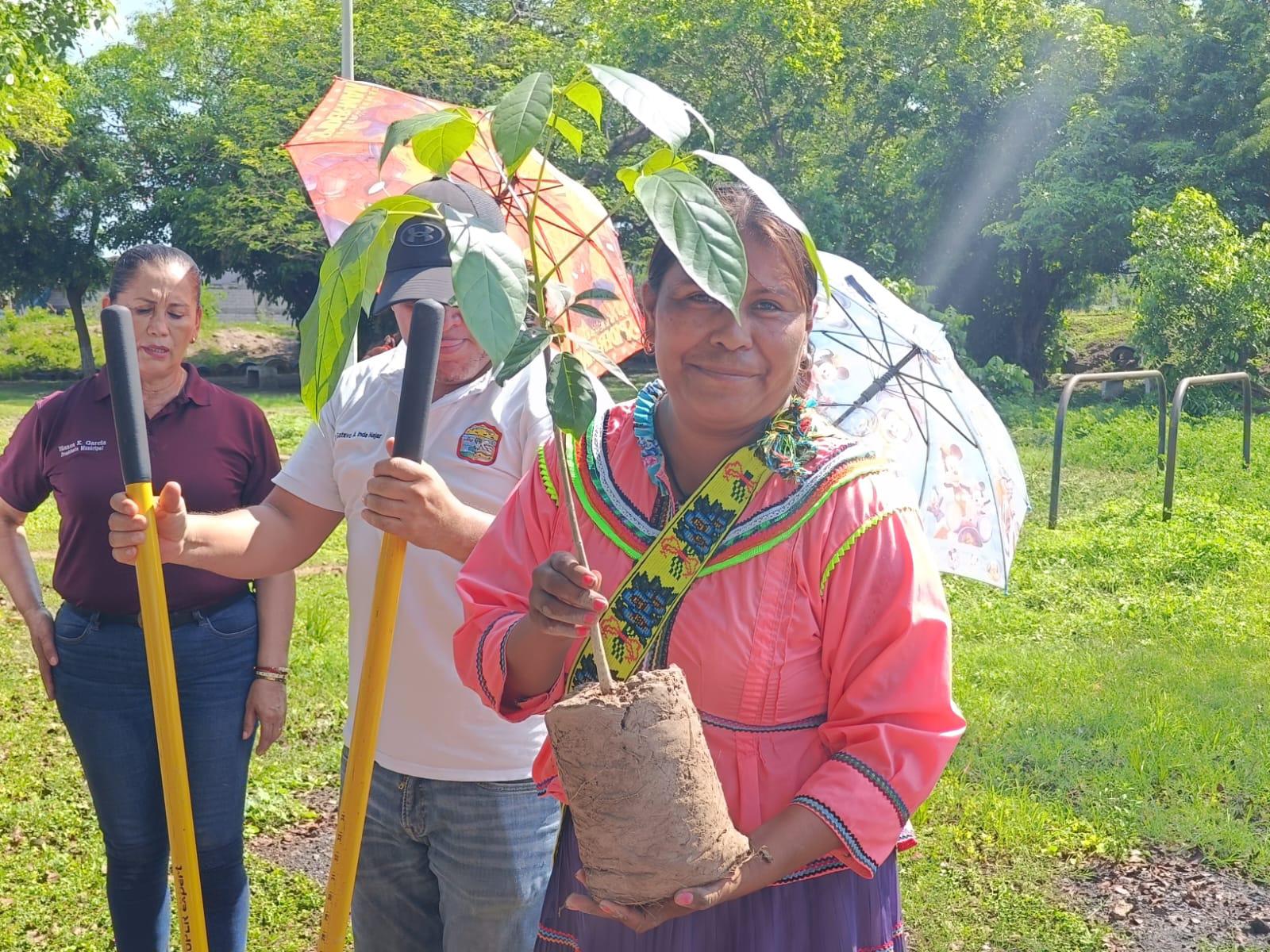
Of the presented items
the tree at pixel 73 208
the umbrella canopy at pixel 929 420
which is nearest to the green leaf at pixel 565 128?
the umbrella canopy at pixel 929 420

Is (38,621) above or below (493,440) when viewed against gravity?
below

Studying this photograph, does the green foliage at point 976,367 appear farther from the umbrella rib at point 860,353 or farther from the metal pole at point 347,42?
the umbrella rib at point 860,353

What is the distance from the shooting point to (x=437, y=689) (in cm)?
242

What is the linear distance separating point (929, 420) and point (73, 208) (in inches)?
1060

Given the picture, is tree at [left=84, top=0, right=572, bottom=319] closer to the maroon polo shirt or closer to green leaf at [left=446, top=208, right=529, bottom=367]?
the maroon polo shirt

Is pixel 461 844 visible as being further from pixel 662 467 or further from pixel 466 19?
pixel 466 19

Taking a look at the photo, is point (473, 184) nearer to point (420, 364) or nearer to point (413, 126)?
point (420, 364)

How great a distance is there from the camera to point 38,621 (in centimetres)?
313

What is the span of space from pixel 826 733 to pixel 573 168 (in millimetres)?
22183

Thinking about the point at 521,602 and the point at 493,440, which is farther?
the point at 493,440

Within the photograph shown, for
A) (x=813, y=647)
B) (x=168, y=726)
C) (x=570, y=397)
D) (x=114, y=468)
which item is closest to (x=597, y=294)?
(x=570, y=397)

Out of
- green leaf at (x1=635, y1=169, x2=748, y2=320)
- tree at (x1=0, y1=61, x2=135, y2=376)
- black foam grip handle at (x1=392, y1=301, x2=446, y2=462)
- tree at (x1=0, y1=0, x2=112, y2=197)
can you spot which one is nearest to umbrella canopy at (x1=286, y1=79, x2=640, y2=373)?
black foam grip handle at (x1=392, y1=301, x2=446, y2=462)

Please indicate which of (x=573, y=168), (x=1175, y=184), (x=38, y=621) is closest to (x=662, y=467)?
(x=38, y=621)

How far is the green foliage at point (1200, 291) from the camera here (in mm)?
15156
